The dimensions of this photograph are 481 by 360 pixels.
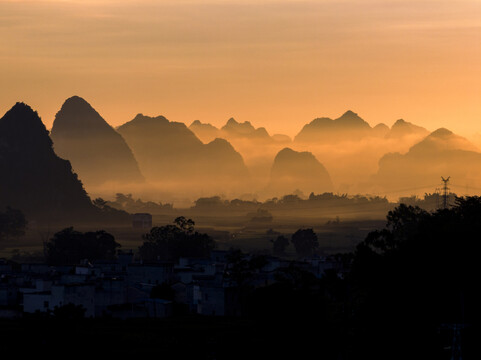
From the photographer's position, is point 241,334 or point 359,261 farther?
point 241,334

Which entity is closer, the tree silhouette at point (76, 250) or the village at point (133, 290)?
the village at point (133, 290)

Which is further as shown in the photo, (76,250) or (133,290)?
(76,250)

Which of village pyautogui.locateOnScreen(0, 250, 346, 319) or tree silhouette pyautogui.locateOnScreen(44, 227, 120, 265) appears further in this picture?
tree silhouette pyautogui.locateOnScreen(44, 227, 120, 265)

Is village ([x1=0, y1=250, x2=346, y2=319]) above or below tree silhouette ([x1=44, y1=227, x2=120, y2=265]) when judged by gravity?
below

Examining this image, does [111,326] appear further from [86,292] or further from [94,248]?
[94,248]

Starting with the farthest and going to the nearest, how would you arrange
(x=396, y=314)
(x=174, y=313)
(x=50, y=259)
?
(x=50, y=259) < (x=174, y=313) < (x=396, y=314)

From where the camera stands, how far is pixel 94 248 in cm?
19700

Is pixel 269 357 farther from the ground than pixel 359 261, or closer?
closer

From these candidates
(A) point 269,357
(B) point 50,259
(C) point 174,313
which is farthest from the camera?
(B) point 50,259

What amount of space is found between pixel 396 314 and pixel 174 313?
52.3m

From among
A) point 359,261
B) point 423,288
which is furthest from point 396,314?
point 359,261

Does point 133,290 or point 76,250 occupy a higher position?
point 76,250

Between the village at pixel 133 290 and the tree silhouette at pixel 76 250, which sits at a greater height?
the tree silhouette at pixel 76 250

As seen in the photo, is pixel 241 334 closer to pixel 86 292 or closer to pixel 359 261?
pixel 359 261
